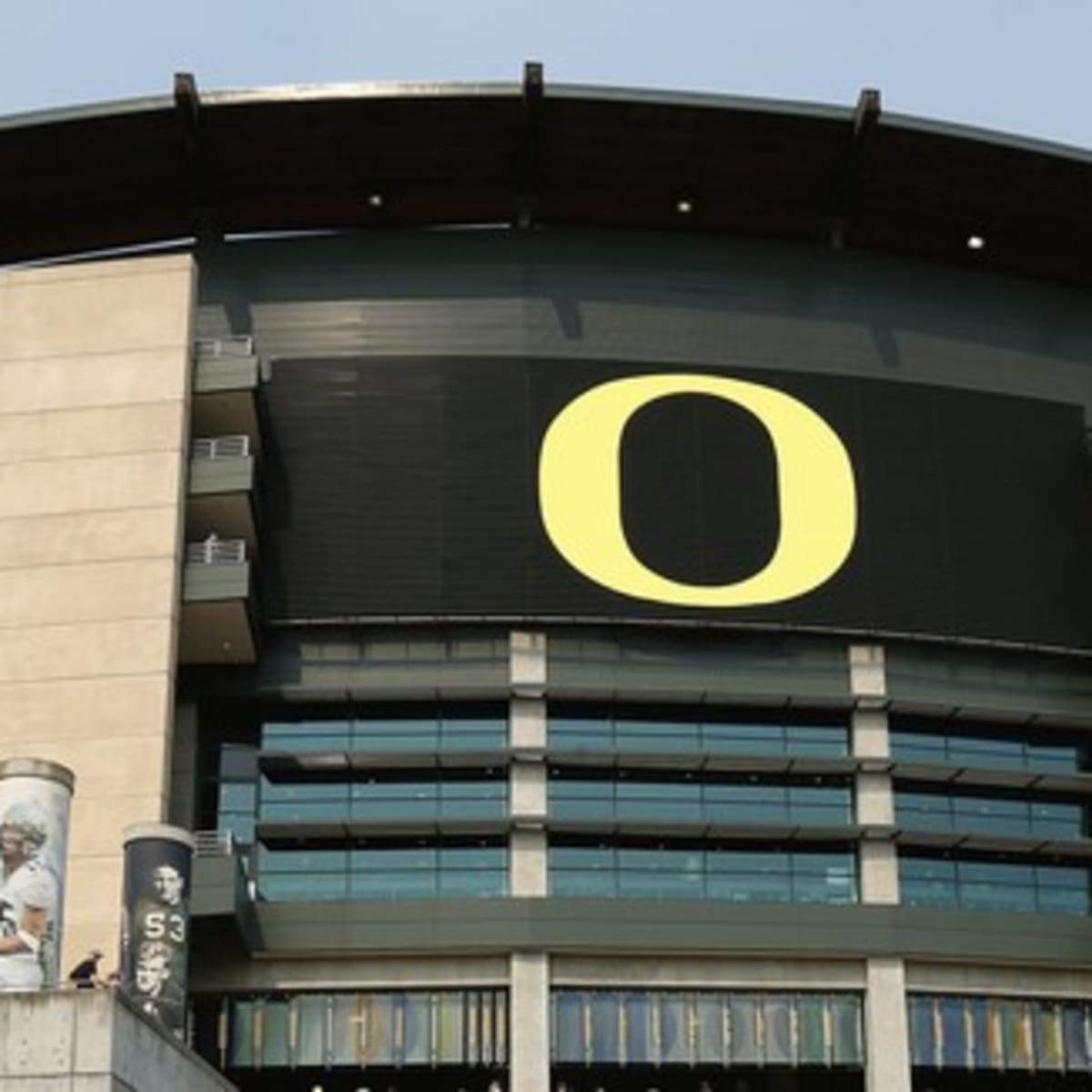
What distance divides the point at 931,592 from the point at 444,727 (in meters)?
12.6

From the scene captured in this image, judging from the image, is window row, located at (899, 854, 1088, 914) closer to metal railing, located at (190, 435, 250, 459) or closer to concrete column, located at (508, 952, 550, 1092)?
concrete column, located at (508, 952, 550, 1092)

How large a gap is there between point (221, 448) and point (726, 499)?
41.5 ft

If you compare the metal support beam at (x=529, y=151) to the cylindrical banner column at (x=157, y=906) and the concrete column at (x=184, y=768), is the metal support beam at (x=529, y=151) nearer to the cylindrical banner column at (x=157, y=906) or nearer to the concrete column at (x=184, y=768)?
the concrete column at (x=184, y=768)

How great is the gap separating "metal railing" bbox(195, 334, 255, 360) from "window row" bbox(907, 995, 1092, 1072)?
2283cm

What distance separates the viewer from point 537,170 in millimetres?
60531

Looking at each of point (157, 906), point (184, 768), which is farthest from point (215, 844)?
point (157, 906)

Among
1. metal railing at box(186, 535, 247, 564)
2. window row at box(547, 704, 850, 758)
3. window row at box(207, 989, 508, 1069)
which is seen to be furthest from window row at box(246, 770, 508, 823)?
metal railing at box(186, 535, 247, 564)

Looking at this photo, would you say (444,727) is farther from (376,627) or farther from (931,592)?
(931,592)

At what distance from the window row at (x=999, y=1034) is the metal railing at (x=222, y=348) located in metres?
22.8

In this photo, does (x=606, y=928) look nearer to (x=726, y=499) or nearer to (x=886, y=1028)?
(x=886, y=1028)

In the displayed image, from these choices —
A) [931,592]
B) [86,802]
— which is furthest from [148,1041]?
[931,592]

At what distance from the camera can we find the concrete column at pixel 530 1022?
51.0m

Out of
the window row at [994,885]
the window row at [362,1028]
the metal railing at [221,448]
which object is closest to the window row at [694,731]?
the window row at [994,885]

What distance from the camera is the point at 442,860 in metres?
54.3
